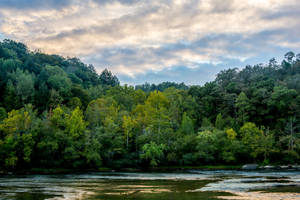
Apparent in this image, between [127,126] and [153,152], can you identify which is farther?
[127,126]

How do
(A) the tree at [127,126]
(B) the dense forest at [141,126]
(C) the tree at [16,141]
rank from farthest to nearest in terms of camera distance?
(A) the tree at [127,126] → (B) the dense forest at [141,126] → (C) the tree at [16,141]

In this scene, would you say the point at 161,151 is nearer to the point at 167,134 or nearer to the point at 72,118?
the point at 167,134

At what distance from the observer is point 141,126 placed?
286ft

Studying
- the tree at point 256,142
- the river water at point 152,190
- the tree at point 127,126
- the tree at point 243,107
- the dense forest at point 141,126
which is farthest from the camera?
the tree at point 243,107

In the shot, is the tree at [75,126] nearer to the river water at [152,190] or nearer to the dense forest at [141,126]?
the dense forest at [141,126]

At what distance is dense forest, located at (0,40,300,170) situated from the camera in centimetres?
6925

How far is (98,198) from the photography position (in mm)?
24953

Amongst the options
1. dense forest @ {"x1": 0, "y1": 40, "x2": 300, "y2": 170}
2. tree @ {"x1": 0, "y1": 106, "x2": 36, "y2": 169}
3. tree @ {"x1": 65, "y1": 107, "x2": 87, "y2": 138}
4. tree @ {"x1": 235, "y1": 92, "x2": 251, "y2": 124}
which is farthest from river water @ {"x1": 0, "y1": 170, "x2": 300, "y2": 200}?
tree @ {"x1": 235, "y1": 92, "x2": 251, "y2": 124}

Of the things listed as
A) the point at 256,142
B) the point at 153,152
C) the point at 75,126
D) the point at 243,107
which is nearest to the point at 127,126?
the point at 153,152

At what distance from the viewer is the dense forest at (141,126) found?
69250 mm

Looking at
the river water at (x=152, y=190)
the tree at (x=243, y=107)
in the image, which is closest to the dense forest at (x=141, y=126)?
the tree at (x=243, y=107)

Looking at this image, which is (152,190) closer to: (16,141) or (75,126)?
(16,141)

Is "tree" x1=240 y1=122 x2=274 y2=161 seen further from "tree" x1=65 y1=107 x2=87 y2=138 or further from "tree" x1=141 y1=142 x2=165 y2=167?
"tree" x1=65 y1=107 x2=87 y2=138

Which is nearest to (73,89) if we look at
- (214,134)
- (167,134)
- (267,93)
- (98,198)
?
(167,134)
